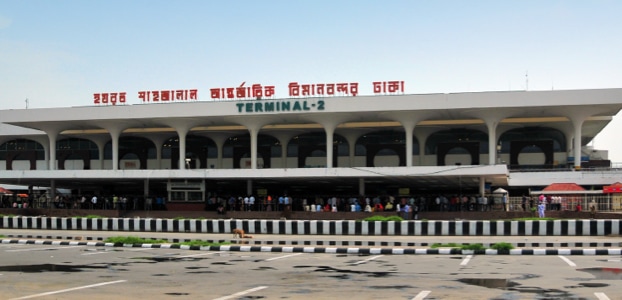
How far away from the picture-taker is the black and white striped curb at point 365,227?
29.2 m

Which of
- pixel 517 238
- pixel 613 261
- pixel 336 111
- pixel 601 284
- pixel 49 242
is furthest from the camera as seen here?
pixel 336 111

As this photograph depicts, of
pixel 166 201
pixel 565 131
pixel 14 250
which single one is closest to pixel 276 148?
pixel 166 201

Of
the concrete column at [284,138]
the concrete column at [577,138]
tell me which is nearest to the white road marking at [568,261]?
the concrete column at [577,138]

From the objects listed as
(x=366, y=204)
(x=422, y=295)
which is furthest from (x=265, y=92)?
(x=422, y=295)

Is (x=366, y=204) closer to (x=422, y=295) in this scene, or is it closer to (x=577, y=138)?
(x=577, y=138)

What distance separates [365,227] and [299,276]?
16.1 meters

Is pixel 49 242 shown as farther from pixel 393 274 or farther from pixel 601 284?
pixel 601 284

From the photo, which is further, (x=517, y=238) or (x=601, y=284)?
(x=517, y=238)

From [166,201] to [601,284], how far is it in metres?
37.4

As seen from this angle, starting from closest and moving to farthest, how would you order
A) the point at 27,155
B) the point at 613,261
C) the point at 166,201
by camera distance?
the point at 613,261
the point at 166,201
the point at 27,155

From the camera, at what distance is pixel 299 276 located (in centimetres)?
1477

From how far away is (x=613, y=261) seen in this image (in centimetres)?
1819

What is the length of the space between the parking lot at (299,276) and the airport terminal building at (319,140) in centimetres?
2293

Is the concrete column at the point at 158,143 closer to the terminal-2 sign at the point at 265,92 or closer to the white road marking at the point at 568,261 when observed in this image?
the terminal-2 sign at the point at 265,92
